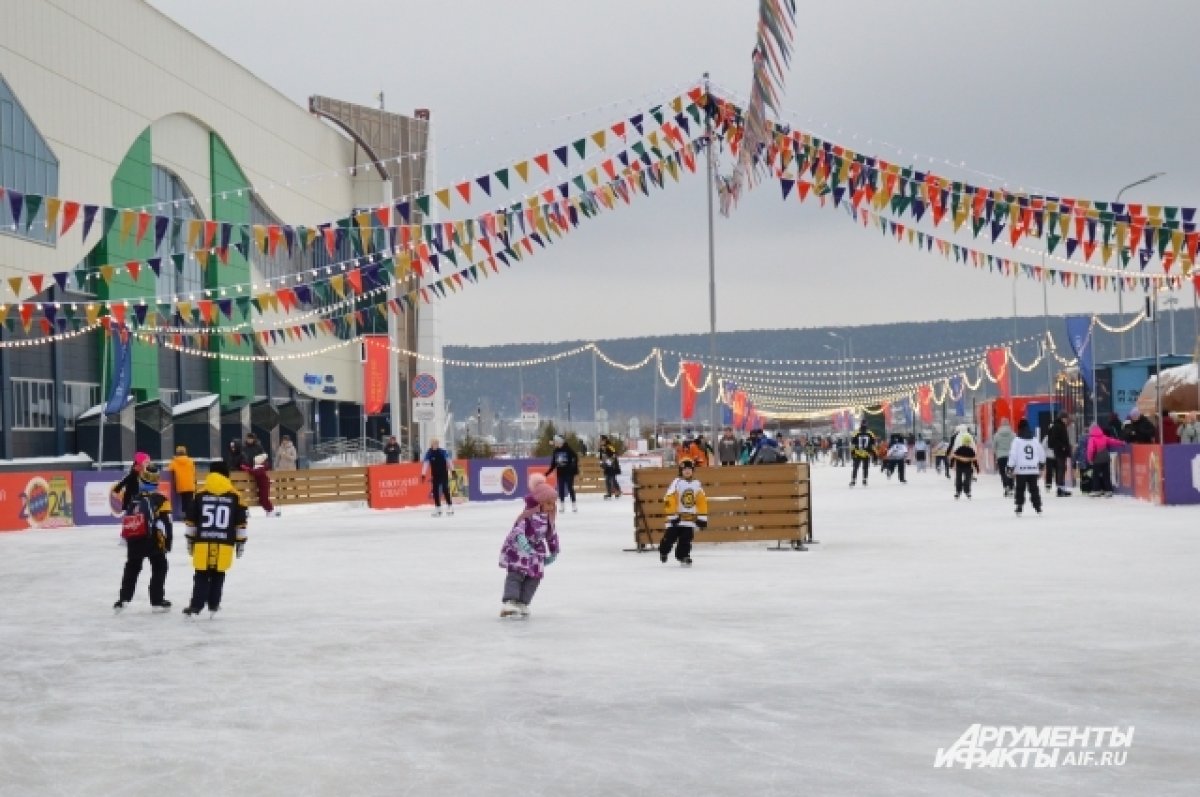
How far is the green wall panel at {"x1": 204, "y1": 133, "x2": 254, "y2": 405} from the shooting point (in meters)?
69.3

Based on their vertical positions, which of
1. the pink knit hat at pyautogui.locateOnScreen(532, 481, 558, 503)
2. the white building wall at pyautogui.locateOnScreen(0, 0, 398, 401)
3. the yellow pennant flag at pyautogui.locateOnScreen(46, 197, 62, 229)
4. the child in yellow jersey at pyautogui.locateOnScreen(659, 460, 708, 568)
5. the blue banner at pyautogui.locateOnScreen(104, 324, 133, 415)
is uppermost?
the white building wall at pyautogui.locateOnScreen(0, 0, 398, 401)

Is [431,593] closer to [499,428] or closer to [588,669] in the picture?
[588,669]

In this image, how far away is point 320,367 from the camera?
269ft

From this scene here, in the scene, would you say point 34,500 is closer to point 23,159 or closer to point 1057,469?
point 1057,469

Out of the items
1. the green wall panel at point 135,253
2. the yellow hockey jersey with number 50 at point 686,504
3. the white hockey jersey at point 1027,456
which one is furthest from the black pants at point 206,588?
the green wall panel at point 135,253

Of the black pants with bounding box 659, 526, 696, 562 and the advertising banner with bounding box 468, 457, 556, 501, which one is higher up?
the advertising banner with bounding box 468, 457, 556, 501

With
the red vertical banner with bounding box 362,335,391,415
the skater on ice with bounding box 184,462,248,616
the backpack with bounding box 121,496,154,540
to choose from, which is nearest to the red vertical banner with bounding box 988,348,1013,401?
the red vertical banner with bounding box 362,335,391,415

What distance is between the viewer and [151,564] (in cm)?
1512

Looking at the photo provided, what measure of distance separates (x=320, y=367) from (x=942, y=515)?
5649 cm

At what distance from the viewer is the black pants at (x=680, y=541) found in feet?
62.8

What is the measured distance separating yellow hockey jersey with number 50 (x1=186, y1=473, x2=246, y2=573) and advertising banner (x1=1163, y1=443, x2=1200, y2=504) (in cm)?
1972

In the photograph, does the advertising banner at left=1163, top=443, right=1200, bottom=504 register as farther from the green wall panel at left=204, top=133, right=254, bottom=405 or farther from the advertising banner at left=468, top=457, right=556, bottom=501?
the green wall panel at left=204, top=133, right=254, bottom=405

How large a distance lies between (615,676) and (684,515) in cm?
894

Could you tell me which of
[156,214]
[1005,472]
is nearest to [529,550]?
[1005,472]
